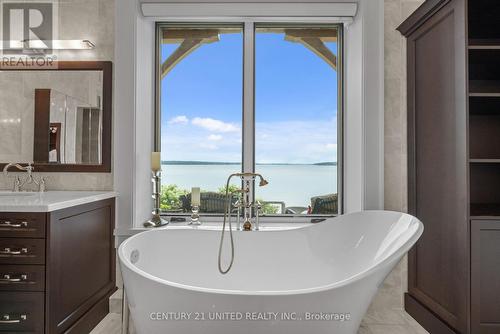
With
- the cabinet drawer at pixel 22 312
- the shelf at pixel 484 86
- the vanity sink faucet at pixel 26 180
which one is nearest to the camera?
the cabinet drawer at pixel 22 312

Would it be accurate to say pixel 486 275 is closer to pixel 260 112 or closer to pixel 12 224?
pixel 260 112

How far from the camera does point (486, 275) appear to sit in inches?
61.7

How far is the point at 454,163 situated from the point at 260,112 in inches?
56.0

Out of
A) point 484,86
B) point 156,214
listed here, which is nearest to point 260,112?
point 156,214

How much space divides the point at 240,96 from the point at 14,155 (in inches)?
70.4

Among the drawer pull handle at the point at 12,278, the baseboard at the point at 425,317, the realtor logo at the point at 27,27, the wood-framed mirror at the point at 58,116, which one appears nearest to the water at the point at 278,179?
the wood-framed mirror at the point at 58,116

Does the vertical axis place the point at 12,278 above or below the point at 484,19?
below

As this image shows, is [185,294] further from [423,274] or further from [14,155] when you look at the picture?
[14,155]

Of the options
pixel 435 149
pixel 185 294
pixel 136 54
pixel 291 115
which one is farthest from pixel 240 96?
pixel 185 294

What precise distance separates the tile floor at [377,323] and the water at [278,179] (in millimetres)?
946

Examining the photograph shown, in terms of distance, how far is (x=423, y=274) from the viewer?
196cm

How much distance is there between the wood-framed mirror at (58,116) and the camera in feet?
7.45

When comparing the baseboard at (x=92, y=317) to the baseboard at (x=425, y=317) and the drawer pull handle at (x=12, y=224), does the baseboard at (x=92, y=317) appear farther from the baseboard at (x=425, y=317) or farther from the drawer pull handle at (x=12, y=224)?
the baseboard at (x=425, y=317)

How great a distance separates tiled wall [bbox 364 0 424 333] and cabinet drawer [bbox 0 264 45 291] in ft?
6.91
